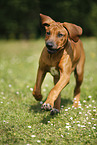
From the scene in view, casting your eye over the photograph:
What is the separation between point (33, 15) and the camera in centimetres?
2172

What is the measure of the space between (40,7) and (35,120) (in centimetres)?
1438

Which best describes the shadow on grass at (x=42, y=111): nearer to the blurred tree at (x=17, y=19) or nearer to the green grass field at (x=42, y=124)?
the green grass field at (x=42, y=124)

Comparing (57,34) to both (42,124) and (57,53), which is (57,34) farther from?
(42,124)

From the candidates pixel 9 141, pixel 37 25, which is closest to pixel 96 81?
pixel 9 141

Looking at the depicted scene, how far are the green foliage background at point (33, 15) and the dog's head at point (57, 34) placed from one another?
48.9 feet

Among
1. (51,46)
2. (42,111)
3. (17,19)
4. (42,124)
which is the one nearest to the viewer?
(51,46)

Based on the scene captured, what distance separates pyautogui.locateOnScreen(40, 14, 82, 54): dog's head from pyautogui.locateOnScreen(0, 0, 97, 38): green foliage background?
14.9 metres

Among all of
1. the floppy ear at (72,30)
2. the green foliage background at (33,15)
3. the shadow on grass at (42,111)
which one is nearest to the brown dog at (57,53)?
the floppy ear at (72,30)

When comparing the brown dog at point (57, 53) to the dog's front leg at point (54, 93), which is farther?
the brown dog at point (57, 53)

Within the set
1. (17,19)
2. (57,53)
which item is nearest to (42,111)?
(57,53)

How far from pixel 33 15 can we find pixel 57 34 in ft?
62.5

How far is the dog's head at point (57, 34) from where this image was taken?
133 inches

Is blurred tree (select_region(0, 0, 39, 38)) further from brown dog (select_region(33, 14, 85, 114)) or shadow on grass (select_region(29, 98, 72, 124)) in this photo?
brown dog (select_region(33, 14, 85, 114))

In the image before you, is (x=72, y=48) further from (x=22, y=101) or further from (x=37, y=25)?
(x=37, y=25)
